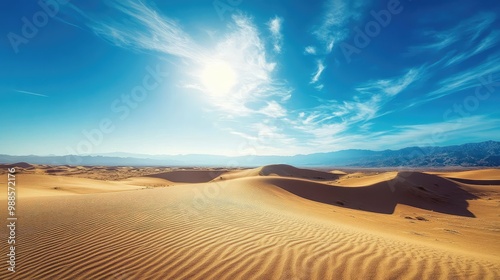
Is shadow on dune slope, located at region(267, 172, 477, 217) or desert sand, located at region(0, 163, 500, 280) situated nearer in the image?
desert sand, located at region(0, 163, 500, 280)

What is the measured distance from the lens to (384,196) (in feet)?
62.2

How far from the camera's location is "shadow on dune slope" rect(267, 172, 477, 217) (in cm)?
1706

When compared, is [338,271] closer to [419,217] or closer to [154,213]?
[154,213]

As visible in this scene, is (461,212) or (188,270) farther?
(461,212)

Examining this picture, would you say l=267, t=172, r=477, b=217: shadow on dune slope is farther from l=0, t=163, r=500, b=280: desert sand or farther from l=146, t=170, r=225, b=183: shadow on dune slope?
l=146, t=170, r=225, b=183: shadow on dune slope

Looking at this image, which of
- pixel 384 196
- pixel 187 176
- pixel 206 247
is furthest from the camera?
pixel 187 176

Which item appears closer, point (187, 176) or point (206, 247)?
point (206, 247)

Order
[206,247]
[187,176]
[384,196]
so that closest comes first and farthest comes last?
[206,247] → [384,196] → [187,176]

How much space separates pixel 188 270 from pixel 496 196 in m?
31.7

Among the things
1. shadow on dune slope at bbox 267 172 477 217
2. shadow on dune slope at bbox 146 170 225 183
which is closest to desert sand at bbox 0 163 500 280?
shadow on dune slope at bbox 267 172 477 217

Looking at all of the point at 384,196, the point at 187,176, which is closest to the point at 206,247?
the point at 384,196

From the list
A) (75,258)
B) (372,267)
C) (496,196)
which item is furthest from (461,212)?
(75,258)

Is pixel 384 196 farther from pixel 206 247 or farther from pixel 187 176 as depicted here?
pixel 187 176

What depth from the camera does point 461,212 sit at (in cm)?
1631
